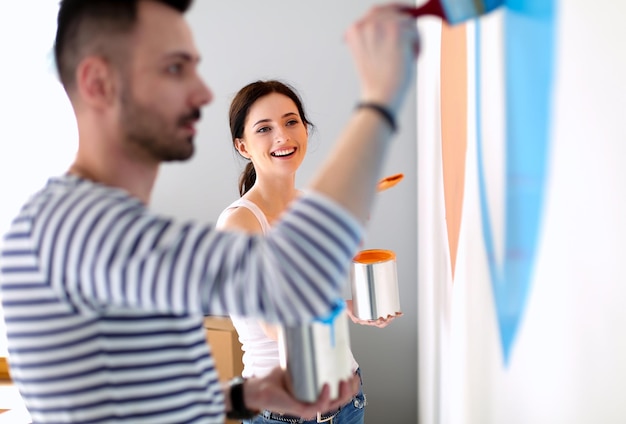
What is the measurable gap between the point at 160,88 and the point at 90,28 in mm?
92

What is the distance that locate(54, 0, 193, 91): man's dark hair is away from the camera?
0.57m

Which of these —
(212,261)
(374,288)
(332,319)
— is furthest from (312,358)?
(374,288)

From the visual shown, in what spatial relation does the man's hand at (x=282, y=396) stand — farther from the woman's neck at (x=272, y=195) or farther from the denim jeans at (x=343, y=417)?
the woman's neck at (x=272, y=195)

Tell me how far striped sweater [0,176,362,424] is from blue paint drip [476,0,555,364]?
0.24 m

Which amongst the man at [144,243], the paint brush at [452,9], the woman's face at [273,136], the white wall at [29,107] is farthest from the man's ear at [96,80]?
the white wall at [29,107]

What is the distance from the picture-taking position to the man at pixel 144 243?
49 centimetres

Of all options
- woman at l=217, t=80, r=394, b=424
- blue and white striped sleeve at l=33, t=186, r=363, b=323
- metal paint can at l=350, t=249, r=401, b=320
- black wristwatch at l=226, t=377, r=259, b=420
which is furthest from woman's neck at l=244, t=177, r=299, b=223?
blue and white striped sleeve at l=33, t=186, r=363, b=323

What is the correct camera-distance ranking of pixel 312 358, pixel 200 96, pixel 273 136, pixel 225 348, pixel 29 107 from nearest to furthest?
pixel 200 96
pixel 312 358
pixel 273 136
pixel 225 348
pixel 29 107

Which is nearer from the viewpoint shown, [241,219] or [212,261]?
[212,261]

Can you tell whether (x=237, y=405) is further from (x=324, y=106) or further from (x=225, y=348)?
(x=324, y=106)

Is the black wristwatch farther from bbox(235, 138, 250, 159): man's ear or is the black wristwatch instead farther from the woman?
bbox(235, 138, 250, 159): man's ear

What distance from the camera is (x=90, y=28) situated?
59 cm

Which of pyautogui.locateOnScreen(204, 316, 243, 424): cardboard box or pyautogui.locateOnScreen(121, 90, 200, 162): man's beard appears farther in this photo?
pyautogui.locateOnScreen(204, 316, 243, 424): cardboard box

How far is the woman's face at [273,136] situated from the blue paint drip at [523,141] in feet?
2.37
